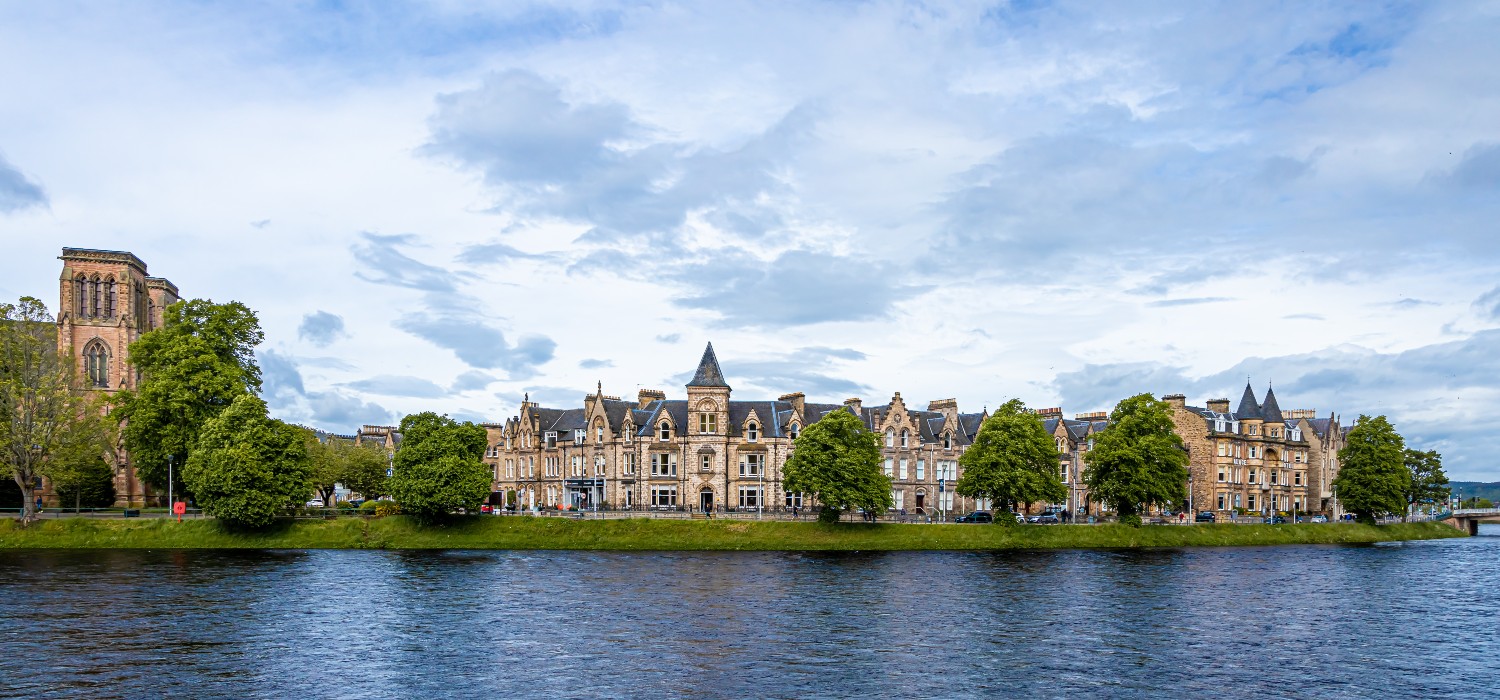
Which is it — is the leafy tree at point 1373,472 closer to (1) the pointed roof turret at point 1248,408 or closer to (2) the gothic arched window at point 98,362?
(1) the pointed roof turret at point 1248,408

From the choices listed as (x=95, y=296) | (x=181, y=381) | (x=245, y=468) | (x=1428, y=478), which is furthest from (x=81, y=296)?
(x=1428, y=478)

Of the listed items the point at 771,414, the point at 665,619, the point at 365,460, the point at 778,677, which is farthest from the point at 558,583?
the point at 365,460

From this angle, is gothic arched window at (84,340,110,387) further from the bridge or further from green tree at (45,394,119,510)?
the bridge

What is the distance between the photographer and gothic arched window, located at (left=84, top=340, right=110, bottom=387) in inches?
4469

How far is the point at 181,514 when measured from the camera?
93500 mm

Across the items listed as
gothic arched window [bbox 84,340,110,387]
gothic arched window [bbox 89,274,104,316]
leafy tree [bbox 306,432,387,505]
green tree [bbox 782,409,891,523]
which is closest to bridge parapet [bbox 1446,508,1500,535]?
green tree [bbox 782,409,891,523]

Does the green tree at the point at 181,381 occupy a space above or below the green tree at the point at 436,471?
above

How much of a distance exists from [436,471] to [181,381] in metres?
24.4

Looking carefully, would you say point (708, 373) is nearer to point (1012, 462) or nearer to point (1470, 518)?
point (1012, 462)

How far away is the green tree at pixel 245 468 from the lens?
3425 inches

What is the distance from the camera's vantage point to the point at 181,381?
94125 mm

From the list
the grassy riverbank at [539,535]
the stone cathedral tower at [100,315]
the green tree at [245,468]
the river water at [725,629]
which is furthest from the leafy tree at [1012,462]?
the stone cathedral tower at [100,315]

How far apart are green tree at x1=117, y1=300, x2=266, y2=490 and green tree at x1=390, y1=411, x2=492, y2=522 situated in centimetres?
1582

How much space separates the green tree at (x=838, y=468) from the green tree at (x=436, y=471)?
2732 cm
